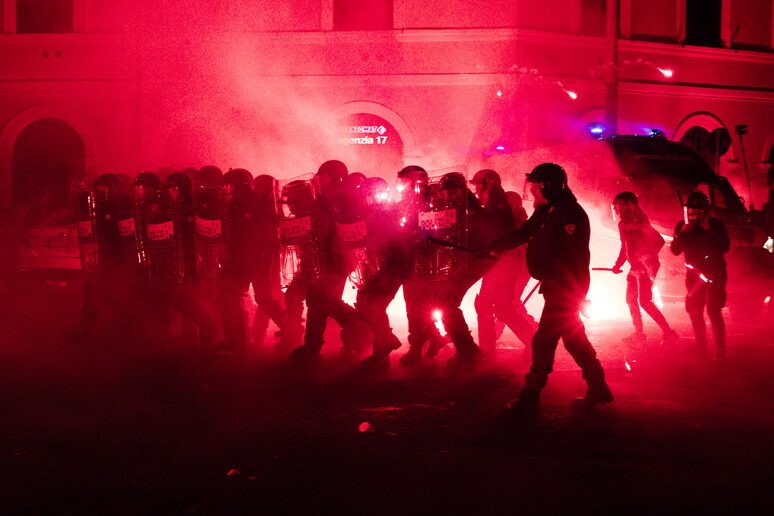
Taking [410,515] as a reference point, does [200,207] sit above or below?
above

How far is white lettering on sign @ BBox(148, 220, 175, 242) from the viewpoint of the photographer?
8.77m

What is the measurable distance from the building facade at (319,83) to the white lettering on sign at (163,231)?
36.9ft

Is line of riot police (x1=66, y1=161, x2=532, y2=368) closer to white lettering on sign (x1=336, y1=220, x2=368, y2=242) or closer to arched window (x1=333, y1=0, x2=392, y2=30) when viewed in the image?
white lettering on sign (x1=336, y1=220, x2=368, y2=242)

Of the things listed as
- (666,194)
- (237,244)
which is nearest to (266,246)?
(237,244)

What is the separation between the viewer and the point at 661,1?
22.2 metres

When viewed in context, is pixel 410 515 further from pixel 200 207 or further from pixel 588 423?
pixel 200 207

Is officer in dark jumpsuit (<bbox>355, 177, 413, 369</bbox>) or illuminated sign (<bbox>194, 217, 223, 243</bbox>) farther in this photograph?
illuminated sign (<bbox>194, 217, 223, 243</bbox>)

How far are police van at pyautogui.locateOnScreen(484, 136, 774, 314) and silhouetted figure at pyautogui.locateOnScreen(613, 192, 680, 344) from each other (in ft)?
4.03

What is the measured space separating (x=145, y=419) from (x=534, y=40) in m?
15.4

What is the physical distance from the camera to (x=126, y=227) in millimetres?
9008

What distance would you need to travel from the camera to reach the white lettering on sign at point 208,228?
868cm

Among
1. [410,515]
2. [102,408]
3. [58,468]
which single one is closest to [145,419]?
[102,408]

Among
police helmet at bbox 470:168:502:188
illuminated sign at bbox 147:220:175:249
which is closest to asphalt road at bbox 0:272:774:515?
illuminated sign at bbox 147:220:175:249

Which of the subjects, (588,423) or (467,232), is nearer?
(588,423)
